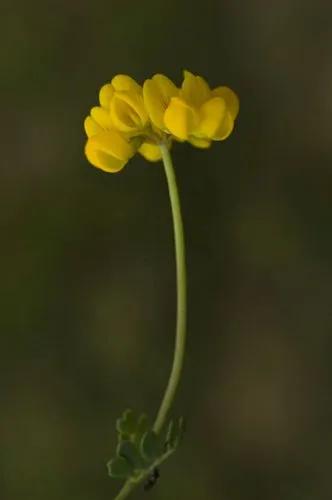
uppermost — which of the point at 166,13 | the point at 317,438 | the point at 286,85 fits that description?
the point at 166,13

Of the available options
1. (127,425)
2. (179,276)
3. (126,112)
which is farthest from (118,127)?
(127,425)

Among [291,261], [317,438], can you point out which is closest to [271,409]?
[317,438]

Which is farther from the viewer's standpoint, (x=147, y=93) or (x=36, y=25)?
(x=36, y=25)

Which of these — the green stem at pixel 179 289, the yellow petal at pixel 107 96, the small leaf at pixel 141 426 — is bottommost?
the small leaf at pixel 141 426

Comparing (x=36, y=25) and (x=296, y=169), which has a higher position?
(x=36, y=25)

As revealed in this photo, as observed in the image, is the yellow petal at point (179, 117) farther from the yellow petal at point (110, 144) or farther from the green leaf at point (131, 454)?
the green leaf at point (131, 454)

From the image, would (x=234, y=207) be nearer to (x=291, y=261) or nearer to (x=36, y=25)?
(x=291, y=261)

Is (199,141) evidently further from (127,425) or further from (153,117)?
(127,425)

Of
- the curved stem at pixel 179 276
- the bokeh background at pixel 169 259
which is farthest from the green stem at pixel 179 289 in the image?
the bokeh background at pixel 169 259
